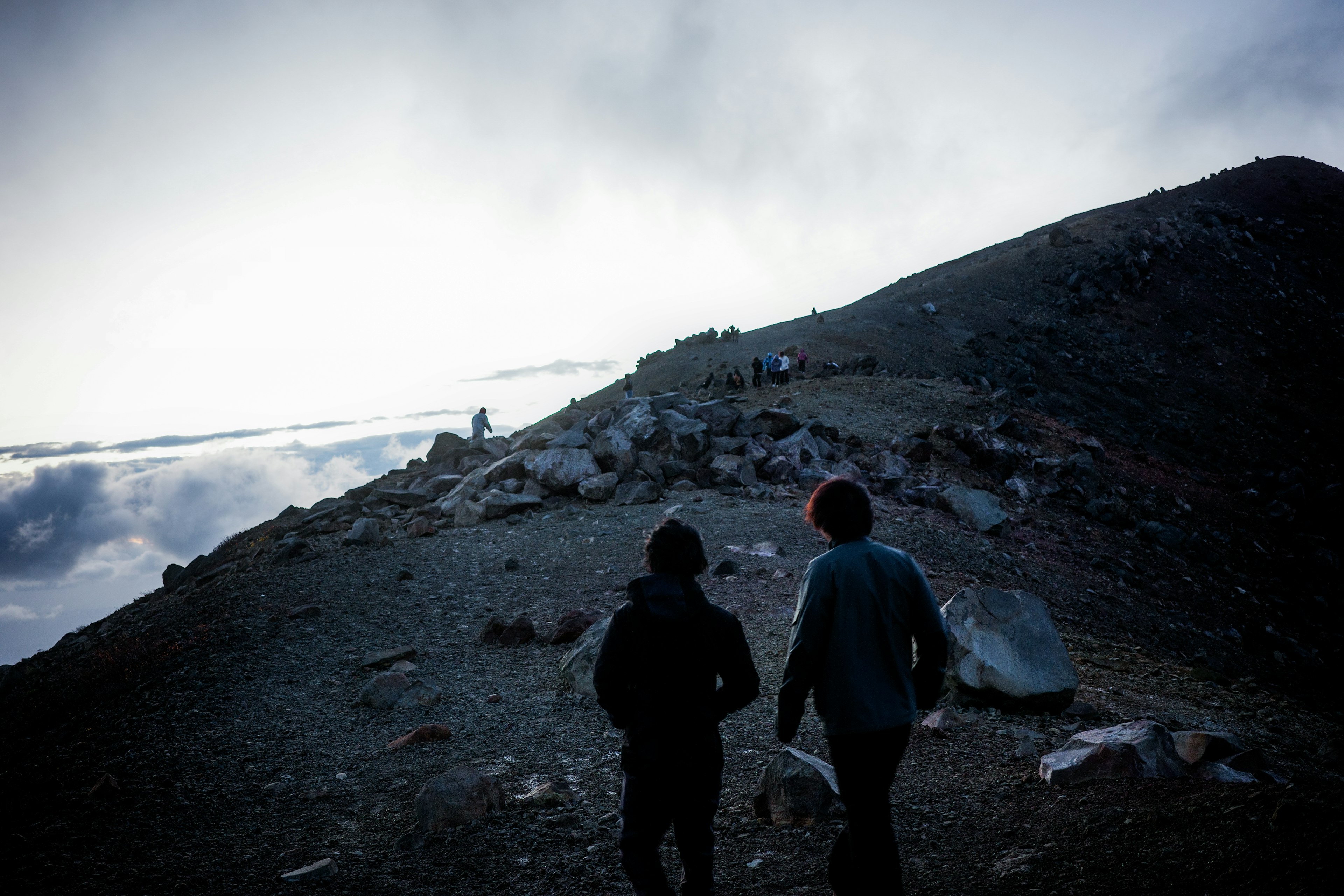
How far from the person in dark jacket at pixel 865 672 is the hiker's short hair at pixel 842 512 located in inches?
0.8

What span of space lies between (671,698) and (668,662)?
0.16 m

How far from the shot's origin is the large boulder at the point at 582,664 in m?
7.75

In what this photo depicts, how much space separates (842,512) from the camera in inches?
126

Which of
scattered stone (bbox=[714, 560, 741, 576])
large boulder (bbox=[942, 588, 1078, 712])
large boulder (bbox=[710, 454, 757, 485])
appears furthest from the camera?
large boulder (bbox=[710, 454, 757, 485])

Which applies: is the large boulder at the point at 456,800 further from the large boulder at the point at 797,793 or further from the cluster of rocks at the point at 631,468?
the cluster of rocks at the point at 631,468

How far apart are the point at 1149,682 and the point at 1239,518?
1951 cm

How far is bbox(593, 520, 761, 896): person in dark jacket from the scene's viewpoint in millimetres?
3025

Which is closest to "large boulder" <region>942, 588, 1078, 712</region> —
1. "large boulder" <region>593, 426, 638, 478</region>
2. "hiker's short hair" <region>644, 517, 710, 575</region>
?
"hiker's short hair" <region>644, 517, 710, 575</region>

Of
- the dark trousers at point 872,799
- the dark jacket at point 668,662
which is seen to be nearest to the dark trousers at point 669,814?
the dark jacket at point 668,662

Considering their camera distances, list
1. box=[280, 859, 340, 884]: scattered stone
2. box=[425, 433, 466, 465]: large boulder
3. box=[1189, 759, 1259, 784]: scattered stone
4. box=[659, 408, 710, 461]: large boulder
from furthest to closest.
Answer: box=[425, 433, 466, 465]: large boulder
box=[659, 408, 710, 461]: large boulder
box=[1189, 759, 1259, 784]: scattered stone
box=[280, 859, 340, 884]: scattered stone

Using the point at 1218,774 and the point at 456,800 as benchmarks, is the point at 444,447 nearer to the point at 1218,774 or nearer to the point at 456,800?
the point at 456,800

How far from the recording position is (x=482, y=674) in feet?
28.8

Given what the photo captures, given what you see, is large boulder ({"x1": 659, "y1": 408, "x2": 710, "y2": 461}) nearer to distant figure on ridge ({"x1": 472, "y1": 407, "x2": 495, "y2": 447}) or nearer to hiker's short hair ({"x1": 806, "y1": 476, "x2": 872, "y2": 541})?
distant figure on ridge ({"x1": 472, "y1": 407, "x2": 495, "y2": 447})

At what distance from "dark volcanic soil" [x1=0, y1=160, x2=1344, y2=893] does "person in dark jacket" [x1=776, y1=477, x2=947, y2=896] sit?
141 cm
